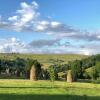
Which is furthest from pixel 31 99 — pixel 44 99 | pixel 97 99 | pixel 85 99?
pixel 97 99

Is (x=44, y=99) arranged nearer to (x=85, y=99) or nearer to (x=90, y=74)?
(x=85, y=99)

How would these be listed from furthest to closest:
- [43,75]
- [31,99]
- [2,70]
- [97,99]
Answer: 1. [2,70]
2. [43,75]
3. [97,99]
4. [31,99]

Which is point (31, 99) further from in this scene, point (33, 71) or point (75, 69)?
point (75, 69)

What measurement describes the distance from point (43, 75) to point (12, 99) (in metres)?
94.3

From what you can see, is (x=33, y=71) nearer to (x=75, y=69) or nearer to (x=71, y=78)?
(x=71, y=78)

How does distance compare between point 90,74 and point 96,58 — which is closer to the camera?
point 90,74

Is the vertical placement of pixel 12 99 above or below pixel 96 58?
below

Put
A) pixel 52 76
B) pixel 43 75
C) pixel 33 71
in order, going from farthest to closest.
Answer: pixel 43 75, pixel 33 71, pixel 52 76

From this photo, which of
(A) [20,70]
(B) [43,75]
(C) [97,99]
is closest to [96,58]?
(A) [20,70]

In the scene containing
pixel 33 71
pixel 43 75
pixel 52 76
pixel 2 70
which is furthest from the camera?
pixel 2 70

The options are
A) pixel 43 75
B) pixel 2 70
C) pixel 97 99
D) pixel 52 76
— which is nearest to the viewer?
pixel 97 99

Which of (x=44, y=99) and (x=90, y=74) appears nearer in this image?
(x=44, y=99)

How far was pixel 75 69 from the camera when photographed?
5482 inches

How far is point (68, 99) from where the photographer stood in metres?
44.5
